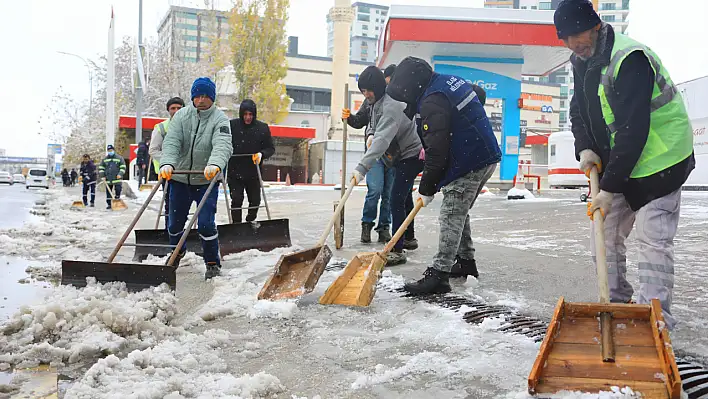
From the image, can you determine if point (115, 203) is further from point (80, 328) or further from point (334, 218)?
point (80, 328)

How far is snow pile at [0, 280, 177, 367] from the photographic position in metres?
2.81

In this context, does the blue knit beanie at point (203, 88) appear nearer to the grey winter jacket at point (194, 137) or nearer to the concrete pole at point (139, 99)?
the grey winter jacket at point (194, 137)

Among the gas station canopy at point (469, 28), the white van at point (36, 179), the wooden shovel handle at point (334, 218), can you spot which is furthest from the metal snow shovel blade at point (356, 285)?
the white van at point (36, 179)

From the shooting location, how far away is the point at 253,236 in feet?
20.7

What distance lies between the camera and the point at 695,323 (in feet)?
11.0

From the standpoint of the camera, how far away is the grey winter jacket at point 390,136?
17.1ft

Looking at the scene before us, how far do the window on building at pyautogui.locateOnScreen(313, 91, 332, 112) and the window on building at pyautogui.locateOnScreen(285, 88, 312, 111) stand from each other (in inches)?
24.7

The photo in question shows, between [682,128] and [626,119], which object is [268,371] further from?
[682,128]

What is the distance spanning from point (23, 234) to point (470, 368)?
23.6 feet

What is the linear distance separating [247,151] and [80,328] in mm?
4043

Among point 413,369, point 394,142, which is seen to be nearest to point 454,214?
point 413,369

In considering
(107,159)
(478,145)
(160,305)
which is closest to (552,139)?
(107,159)

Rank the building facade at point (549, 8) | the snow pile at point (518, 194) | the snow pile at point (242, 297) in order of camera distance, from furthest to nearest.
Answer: the building facade at point (549, 8)
the snow pile at point (518, 194)
the snow pile at point (242, 297)

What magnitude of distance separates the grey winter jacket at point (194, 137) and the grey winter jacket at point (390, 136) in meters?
1.23
